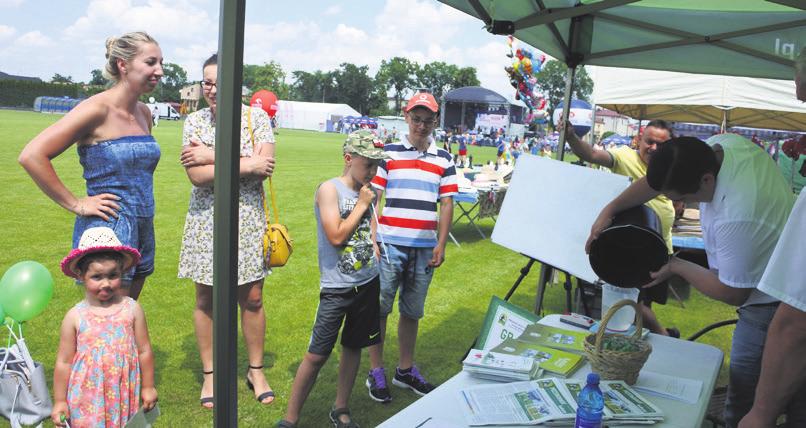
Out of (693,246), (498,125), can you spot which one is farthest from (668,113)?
(498,125)

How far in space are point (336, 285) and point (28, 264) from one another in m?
1.34

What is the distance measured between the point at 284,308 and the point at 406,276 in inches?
75.9

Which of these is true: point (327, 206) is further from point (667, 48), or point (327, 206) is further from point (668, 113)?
point (668, 113)

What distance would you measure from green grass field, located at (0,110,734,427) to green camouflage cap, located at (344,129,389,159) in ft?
4.79

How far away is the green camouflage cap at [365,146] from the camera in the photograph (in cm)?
263

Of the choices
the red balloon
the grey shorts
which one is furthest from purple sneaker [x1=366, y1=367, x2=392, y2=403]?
the red balloon

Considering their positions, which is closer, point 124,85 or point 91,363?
point 91,363

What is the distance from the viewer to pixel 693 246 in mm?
5703

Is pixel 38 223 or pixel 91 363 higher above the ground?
pixel 91 363

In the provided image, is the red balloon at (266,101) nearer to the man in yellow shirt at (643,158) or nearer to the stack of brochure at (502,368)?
the man in yellow shirt at (643,158)

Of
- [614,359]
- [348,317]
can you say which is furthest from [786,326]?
[348,317]

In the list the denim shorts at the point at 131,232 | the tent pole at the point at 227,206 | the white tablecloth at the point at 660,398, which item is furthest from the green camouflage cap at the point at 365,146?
the tent pole at the point at 227,206

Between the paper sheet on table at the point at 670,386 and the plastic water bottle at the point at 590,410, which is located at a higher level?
the plastic water bottle at the point at 590,410

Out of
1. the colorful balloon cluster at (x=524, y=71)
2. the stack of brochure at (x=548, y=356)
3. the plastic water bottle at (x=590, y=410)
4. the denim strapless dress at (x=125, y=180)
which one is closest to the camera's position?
the plastic water bottle at (x=590, y=410)
